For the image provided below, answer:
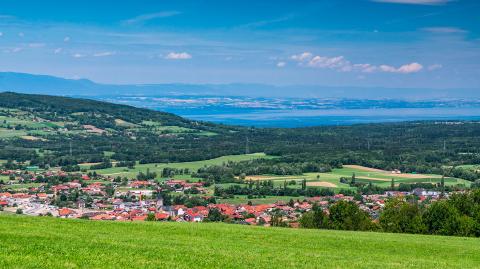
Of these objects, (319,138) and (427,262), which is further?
(319,138)

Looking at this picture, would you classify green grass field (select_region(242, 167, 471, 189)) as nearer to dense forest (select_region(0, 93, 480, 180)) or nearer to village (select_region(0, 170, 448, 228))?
dense forest (select_region(0, 93, 480, 180))

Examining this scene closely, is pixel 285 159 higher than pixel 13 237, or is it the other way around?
pixel 13 237

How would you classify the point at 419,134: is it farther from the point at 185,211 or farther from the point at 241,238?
the point at 241,238

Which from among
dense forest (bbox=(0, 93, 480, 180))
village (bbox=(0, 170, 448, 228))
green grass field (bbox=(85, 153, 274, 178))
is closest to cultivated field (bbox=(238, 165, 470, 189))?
→ dense forest (bbox=(0, 93, 480, 180))

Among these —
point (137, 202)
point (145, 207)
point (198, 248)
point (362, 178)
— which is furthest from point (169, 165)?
point (198, 248)

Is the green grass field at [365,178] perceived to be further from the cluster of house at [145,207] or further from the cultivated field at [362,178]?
the cluster of house at [145,207]

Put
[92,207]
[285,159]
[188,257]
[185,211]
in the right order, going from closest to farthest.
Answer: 1. [188,257]
2. [185,211]
3. [92,207]
4. [285,159]

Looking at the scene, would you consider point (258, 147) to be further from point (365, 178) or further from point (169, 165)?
point (365, 178)

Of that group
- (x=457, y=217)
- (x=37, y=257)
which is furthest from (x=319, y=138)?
(x=37, y=257)
